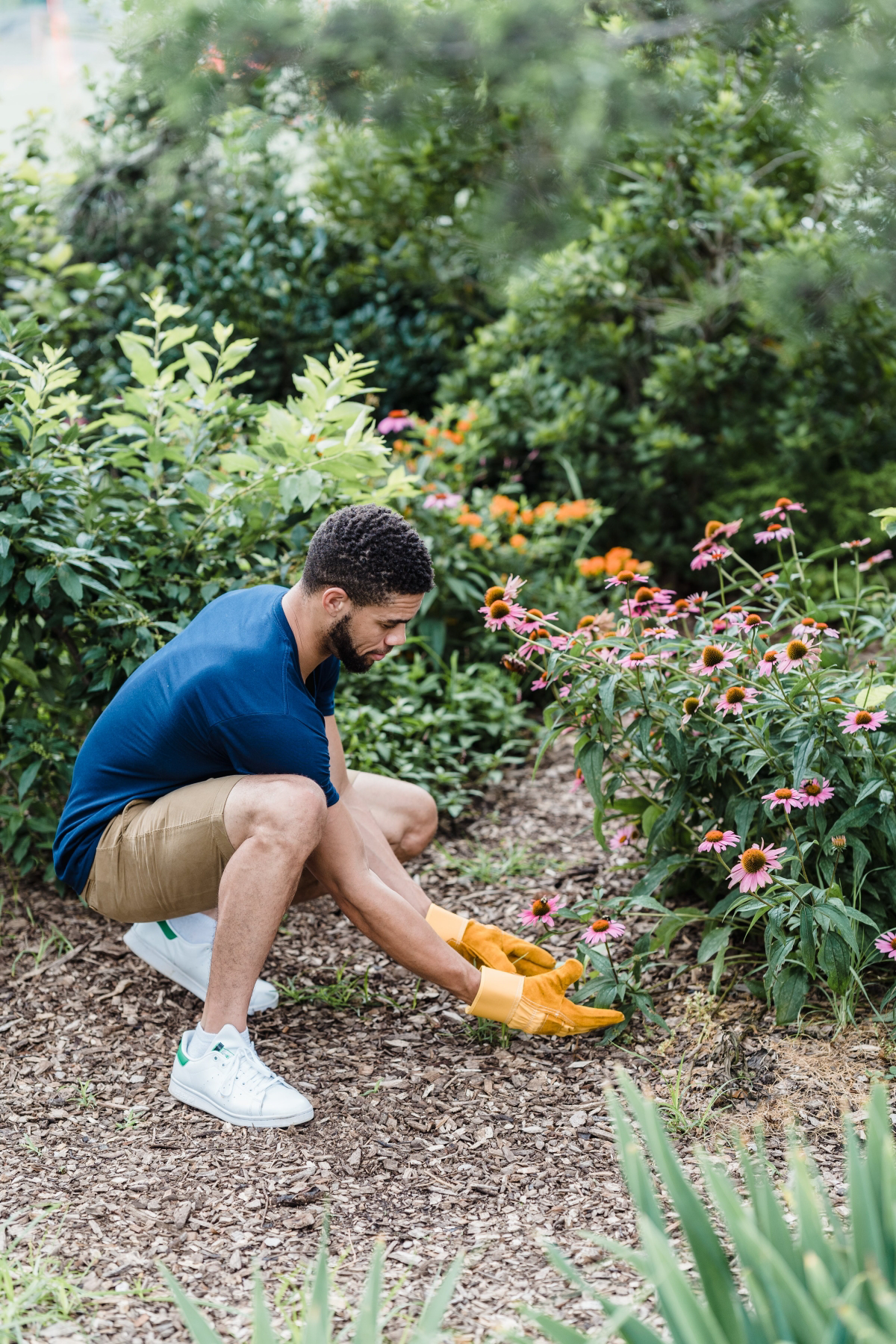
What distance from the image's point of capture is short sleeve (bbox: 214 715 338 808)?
2.22 metres

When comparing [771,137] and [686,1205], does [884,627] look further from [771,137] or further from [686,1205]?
[771,137]

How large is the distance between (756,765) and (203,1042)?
1.21m

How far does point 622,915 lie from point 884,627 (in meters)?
0.90

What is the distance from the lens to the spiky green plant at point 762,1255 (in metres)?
1.14

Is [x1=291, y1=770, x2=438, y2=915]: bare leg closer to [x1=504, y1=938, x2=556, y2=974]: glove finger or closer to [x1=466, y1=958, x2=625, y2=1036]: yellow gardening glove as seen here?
[x1=504, y1=938, x2=556, y2=974]: glove finger

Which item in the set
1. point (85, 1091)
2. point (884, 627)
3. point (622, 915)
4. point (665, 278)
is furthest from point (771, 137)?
point (85, 1091)

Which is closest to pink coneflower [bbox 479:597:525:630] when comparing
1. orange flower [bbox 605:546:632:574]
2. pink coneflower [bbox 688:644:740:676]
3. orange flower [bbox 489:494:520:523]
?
pink coneflower [bbox 688:644:740:676]

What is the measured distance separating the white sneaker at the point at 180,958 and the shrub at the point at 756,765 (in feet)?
2.54

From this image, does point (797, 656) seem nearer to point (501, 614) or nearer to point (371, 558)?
point (501, 614)

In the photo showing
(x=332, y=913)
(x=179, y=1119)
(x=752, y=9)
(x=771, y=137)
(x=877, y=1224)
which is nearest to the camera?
(x=877, y=1224)

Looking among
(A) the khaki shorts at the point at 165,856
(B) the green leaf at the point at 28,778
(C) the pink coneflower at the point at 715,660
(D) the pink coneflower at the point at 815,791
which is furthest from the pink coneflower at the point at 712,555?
(B) the green leaf at the point at 28,778

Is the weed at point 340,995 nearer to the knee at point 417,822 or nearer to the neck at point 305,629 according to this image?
the knee at point 417,822

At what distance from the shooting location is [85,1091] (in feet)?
7.79

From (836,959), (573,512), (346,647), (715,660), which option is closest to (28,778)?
(346,647)
